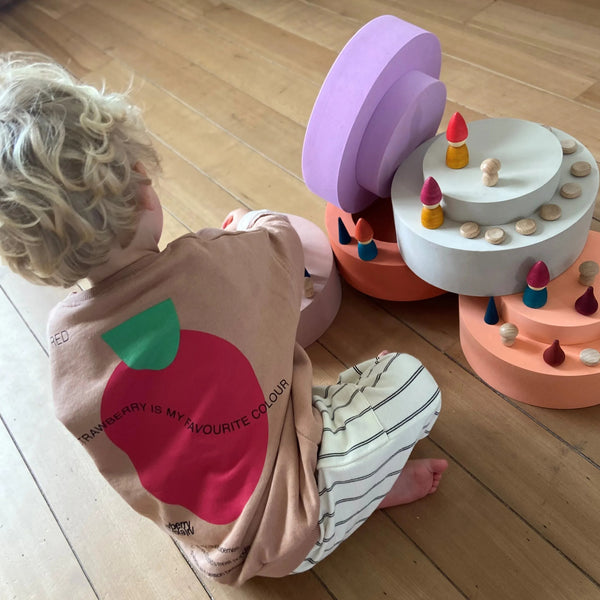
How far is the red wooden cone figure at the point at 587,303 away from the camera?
3.09 feet

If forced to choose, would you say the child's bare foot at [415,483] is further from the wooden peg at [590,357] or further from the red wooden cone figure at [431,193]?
the red wooden cone figure at [431,193]

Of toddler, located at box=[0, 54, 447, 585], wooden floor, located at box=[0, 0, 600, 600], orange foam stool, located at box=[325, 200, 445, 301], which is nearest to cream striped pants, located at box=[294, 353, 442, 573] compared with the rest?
toddler, located at box=[0, 54, 447, 585]

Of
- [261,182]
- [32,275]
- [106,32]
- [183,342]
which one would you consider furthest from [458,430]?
[106,32]

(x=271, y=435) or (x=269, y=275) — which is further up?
(x=269, y=275)

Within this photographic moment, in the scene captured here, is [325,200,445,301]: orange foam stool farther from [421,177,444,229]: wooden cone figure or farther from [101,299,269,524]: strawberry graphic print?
[101,299,269,524]: strawberry graphic print

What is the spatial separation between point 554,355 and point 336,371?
0.38 metres

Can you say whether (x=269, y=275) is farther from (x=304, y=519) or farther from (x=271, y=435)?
(x=304, y=519)

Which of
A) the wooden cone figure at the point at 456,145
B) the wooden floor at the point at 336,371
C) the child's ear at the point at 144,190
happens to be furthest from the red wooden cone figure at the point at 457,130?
the child's ear at the point at 144,190

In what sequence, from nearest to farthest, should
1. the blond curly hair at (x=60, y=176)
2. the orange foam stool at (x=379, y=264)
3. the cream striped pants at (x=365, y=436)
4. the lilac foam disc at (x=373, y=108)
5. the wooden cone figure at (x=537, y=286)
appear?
the blond curly hair at (x=60, y=176), the cream striped pants at (x=365, y=436), the wooden cone figure at (x=537, y=286), the lilac foam disc at (x=373, y=108), the orange foam stool at (x=379, y=264)

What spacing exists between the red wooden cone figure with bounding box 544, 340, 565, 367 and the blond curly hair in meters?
0.61

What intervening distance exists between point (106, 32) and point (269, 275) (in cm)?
178

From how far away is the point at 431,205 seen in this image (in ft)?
3.18

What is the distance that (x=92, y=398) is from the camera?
2.35 feet

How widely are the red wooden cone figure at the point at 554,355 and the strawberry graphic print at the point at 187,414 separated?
450 millimetres
